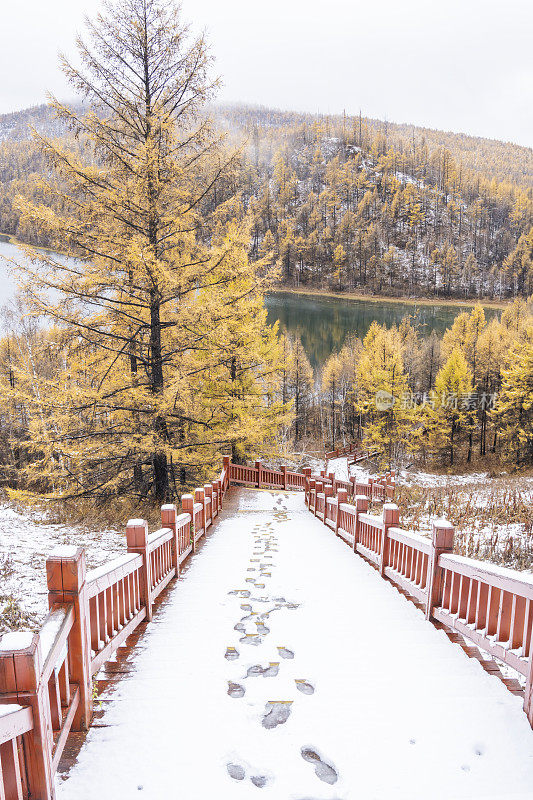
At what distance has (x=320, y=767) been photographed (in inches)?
93.5

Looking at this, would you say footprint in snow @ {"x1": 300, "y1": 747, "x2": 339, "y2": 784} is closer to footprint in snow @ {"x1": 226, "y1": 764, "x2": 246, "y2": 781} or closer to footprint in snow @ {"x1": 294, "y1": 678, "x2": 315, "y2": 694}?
footprint in snow @ {"x1": 226, "y1": 764, "x2": 246, "y2": 781}

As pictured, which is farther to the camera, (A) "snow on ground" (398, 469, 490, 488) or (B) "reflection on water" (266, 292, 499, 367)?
(B) "reflection on water" (266, 292, 499, 367)

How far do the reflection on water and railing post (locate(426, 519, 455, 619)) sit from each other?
65159 millimetres

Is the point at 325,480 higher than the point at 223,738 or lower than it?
lower

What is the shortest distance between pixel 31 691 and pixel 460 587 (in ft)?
11.6

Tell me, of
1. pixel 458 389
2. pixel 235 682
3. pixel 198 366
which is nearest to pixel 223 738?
pixel 235 682

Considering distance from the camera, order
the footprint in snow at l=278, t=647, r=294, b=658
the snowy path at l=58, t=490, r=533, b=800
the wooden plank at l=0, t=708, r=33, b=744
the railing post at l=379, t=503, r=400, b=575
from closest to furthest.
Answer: the wooden plank at l=0, t=708, r=33, b=744, the snowy path at l=58, t=490, r=533, b=800, the footprint in snow at l=278, t=647, r=294, b=658, the railing post at l=379, t=503, r=400, b=575

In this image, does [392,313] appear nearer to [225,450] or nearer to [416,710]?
[225,450]

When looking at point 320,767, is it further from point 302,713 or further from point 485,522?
point 485,522

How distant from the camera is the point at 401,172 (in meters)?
180

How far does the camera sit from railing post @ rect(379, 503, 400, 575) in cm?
575

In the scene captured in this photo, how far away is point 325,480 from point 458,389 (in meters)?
21.1

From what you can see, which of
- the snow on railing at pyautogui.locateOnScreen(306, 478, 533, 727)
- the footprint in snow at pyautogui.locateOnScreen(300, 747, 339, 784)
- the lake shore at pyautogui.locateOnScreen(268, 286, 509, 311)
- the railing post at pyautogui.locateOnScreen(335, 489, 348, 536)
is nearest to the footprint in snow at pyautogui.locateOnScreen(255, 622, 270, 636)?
the footprint in snow at pyautogui.locateOnScreen(300, 747, 339, 784)

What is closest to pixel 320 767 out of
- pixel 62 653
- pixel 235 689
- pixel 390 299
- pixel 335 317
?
pixel 235 689
